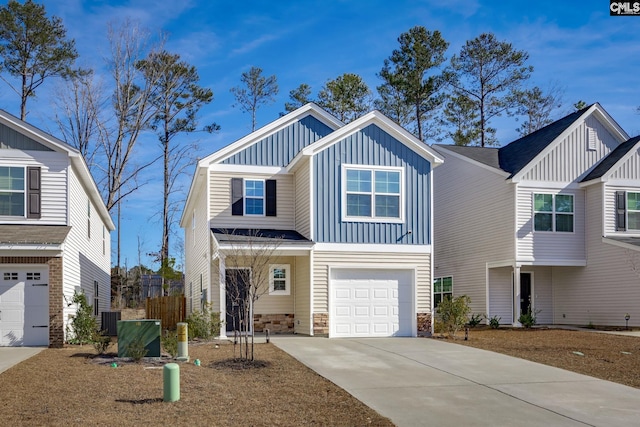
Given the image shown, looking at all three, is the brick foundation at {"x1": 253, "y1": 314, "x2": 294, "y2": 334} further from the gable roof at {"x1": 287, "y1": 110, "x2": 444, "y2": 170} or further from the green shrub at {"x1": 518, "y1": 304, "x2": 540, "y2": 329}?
the green shrub at {"x1": 518, "y1": 304, "x2": 540, "y2": 329}

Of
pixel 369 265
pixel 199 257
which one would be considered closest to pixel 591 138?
pixel 369 265

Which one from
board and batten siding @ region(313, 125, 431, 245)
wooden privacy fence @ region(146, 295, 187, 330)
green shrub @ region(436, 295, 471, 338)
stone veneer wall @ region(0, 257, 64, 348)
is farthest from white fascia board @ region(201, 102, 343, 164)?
wooden privacy fence @ region(146, 295, 187, 330)

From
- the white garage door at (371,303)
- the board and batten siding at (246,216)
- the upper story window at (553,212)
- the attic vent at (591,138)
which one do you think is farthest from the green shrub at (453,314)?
the attic vent at (591,138)

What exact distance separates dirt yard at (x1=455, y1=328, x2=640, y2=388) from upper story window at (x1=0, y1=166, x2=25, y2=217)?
42.1 feet

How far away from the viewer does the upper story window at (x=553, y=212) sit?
25.3 metres

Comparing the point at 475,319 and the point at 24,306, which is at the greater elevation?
the point at 24,306

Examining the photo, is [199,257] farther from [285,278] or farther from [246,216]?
[285,278]

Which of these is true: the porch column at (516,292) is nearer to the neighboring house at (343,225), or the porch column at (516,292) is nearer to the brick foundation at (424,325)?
the neighboring house at (343,225)

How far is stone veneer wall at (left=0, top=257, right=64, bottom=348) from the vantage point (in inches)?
703

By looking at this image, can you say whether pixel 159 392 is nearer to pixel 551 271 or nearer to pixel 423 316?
pixel 423 316

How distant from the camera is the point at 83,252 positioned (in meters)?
22.7

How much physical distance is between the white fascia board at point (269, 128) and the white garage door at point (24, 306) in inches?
249

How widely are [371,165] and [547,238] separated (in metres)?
8.66

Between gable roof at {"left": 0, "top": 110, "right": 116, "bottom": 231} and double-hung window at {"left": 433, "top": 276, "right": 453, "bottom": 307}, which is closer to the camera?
gable roof at {"left": 0, "top": 110, "right": 116, "bottom": 231}
